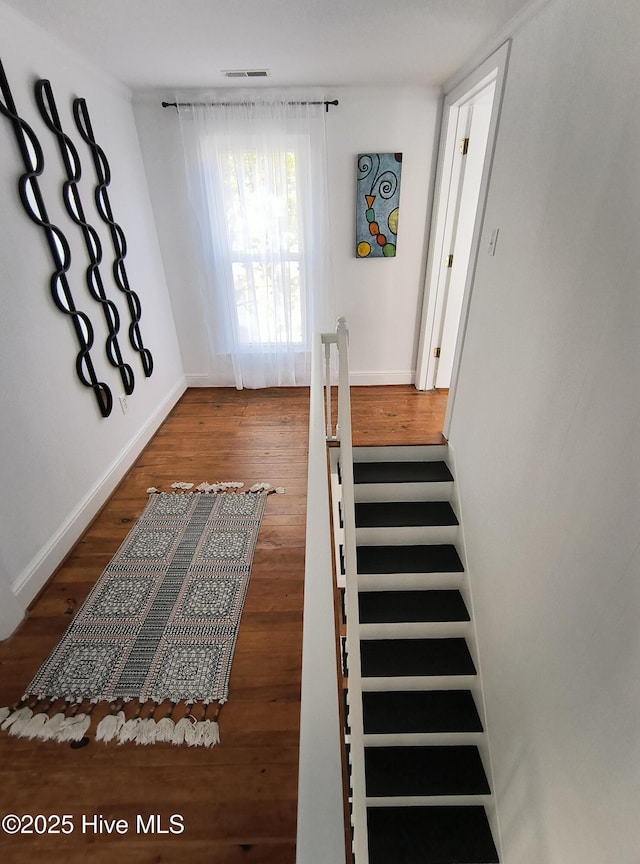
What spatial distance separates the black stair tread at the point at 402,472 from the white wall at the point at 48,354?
1603 mm

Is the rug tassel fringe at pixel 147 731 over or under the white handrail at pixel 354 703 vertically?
Answer: under

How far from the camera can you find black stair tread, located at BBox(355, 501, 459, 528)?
235cm

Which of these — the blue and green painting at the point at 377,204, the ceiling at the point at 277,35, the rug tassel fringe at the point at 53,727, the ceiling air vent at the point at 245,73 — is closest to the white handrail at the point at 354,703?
the rug tassel fringe at the point at 53,727

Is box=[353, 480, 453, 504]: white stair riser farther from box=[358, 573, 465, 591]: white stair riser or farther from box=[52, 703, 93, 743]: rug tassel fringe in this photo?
box=[52, 703, 93, 743]: rug tassel fringe

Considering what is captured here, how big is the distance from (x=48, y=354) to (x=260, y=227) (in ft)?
6.02

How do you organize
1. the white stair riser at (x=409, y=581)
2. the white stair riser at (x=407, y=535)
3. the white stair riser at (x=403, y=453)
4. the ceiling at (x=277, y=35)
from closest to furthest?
the ceiling at (x=277, y=35) → the white stair riser at (x=409, y=581) → the white stair riser at (x=407, y=535) → the white stair riser at (x=403, y=453)

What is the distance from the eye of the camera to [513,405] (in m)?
1.66

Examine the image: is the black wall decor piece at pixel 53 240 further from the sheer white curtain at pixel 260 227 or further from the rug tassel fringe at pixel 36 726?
the rug tassel fringe at pixel 36 726

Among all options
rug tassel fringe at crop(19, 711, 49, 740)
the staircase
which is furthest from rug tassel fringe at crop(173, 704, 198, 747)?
the staircase

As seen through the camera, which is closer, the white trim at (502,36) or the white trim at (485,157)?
the white trim at (502,36)

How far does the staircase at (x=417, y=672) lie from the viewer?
5.86ft

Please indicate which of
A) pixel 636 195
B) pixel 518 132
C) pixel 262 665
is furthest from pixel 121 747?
pixel 518 132

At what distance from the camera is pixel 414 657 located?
2092 mm

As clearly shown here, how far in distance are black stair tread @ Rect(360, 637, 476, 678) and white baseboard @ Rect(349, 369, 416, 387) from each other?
217 centimetres
